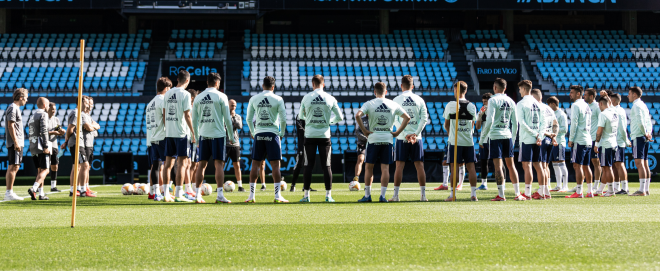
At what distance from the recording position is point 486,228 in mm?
5465

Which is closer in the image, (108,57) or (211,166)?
(211,166)

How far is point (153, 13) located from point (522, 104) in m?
22.6

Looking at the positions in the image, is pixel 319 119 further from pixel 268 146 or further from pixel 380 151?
pixel 380 151

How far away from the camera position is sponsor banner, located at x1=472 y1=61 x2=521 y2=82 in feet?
91.9

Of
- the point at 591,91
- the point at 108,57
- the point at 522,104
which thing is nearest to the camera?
the point at 522,104

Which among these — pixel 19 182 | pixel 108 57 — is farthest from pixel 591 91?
pixel 108 57

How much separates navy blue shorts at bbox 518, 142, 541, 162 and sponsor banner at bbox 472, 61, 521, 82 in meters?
18.9

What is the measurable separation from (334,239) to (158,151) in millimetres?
5814

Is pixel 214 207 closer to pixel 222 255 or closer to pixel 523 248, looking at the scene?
pixel 222 255

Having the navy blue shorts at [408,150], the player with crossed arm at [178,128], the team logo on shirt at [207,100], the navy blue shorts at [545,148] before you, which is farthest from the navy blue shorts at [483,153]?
the player with crossed arm at [178,128]

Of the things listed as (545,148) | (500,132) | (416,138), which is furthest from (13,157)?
(545,148)

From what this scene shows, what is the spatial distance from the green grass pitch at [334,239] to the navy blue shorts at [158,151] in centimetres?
243

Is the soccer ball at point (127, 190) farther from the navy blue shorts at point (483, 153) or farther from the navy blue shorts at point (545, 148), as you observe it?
the navy blue shorts at point (545, 148)

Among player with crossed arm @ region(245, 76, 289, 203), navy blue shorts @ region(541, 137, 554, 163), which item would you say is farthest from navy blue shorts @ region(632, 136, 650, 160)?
player with crossed arm @ region(245, 76, 289, 203)
